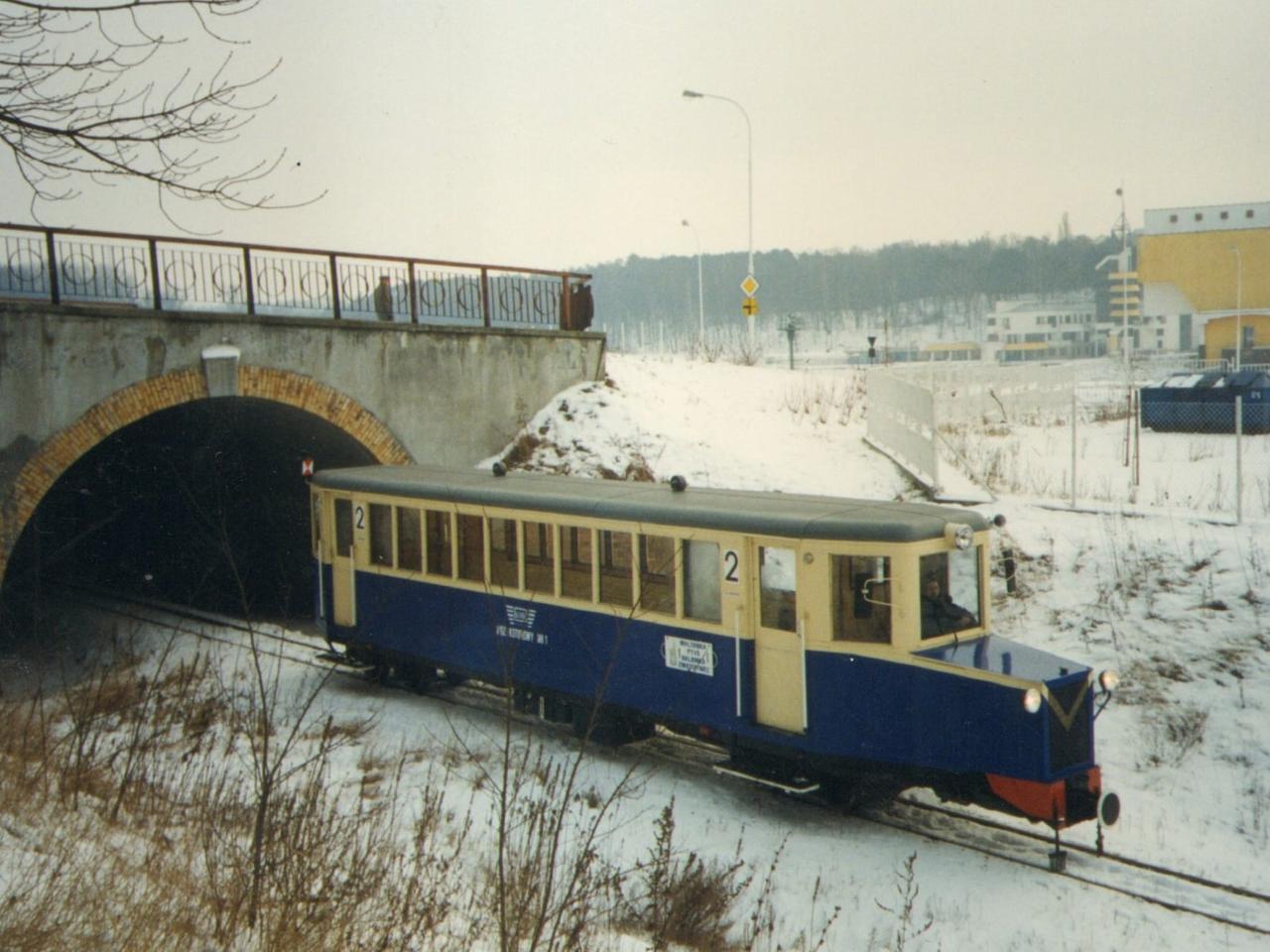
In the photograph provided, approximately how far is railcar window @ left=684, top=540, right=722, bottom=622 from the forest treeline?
9744cm

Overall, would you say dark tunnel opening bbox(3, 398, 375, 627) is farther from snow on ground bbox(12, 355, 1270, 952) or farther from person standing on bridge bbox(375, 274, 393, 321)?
snow on ground bbox(12, 355, 1270, 952)

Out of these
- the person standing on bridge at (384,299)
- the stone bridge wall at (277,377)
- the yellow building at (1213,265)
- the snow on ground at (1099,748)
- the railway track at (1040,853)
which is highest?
the yellow building at (1213,265)

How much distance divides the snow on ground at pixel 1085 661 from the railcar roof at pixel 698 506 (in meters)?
2.41

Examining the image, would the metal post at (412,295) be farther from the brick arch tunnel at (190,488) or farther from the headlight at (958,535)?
the headlight at (958,535)

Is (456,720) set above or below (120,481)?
below

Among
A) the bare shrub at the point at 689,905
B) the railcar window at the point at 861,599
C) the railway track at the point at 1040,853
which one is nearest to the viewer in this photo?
the bare shrub at the point at 689,905

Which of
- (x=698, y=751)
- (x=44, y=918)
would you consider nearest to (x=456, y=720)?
(x=698, y=751)

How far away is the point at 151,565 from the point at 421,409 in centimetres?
783

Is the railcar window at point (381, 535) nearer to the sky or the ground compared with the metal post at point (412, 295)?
nearer to the ground

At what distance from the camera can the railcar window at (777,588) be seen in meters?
9.44

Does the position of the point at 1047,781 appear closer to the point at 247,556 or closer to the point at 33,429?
the point at 33,429

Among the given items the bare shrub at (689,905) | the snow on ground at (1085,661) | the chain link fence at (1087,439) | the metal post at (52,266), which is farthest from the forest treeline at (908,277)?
the bare shrub at (689,905)

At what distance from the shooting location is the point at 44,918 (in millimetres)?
5582

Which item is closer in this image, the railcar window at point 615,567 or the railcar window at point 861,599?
the railcar window at point 861,599
